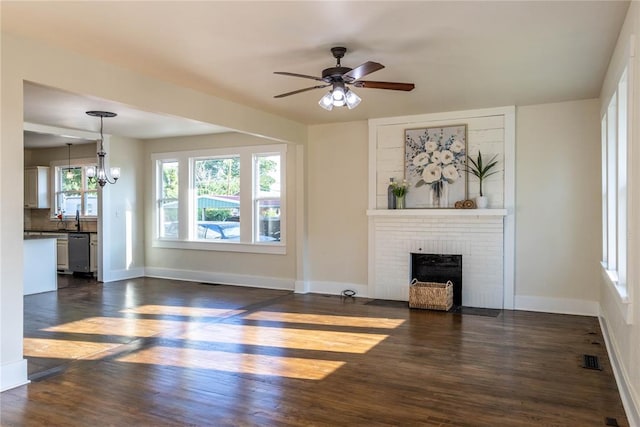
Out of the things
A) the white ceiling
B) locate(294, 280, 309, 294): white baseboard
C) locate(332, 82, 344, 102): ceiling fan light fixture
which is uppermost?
the white ceiling

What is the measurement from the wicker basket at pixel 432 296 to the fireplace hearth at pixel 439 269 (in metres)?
0.23

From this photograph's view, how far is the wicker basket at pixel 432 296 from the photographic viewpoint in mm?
5824

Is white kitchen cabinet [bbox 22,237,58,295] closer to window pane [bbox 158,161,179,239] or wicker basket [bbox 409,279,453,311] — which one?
window pane [bbox 158,161,179,239]

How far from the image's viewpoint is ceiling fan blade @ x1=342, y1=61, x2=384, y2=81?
11.3 ft

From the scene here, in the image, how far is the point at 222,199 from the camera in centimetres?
824

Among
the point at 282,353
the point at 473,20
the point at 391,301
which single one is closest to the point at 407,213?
the point at 391,301

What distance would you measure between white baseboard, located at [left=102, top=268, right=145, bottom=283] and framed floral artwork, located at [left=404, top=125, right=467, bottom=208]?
5.29 metres

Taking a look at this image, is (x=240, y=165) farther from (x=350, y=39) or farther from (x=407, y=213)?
(x=350, y=39)

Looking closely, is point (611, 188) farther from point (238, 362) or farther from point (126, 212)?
point (126, 212)

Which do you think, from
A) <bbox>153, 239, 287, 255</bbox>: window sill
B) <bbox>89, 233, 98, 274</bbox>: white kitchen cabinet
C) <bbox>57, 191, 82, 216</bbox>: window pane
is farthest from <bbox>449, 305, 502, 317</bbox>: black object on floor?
<bbox>57, 191, 82, 216</bbox>: window pane

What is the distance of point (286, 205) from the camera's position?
7484 millimetres

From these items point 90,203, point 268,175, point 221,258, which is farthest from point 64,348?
point 90,203

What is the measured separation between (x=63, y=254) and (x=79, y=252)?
18.6 inches

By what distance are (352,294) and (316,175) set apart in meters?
1.87
